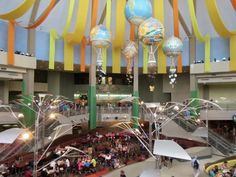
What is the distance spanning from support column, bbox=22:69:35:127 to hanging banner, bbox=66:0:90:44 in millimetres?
3471

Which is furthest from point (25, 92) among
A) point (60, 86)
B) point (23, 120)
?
point (60, 86)

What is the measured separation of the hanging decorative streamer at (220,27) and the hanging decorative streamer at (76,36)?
23.5 feet

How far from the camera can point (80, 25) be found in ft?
62.8

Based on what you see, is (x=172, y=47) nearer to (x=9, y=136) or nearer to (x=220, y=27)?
(x=9, y=136)

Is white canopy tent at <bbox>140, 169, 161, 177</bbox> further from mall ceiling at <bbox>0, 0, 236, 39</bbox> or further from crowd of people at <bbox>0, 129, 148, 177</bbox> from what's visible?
mall ceiling at <bbox>0, 0, 236, 39</bbox>

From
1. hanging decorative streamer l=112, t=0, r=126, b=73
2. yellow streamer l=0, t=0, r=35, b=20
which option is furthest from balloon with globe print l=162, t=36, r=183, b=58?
hanging decorative streamer l=112, t=0, r=126, b=73

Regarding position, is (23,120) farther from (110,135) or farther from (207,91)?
(207,91)

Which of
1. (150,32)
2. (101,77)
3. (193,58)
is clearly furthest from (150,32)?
(193,58)

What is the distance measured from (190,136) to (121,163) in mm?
8056

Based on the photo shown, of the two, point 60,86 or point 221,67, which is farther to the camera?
point 60,86

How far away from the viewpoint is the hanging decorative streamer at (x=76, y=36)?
60.8 ft

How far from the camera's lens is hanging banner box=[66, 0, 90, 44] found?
18438mm

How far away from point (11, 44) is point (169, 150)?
13474mm

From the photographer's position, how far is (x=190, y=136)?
20453mm
